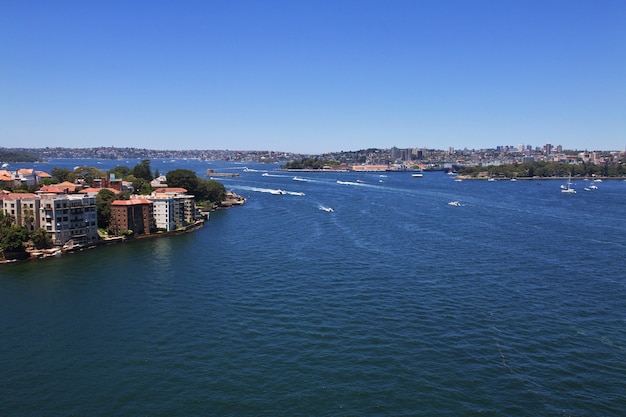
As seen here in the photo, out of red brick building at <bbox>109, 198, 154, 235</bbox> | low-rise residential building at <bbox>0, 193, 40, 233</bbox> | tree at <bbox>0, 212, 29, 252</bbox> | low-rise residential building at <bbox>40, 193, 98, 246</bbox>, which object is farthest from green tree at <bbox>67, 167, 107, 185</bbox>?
tree at <bbox>0, 212, 29, 252</bbox>

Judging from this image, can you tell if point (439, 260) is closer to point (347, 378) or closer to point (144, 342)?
point (347, 378)

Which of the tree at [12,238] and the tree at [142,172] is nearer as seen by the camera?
the tree at [12,238]

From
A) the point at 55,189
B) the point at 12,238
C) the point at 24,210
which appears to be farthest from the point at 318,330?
the point at 55,189

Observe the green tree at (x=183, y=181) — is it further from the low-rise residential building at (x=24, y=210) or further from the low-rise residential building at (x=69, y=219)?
the low-rise residential building at (x=24, y=210)

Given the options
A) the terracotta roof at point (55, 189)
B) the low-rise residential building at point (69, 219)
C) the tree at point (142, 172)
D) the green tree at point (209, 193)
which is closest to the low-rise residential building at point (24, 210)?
the low-rise residential building at point (69, 219)

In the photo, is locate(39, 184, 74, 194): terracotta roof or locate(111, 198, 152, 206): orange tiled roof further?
locate(39, 184, 74, 194): terracotta roof

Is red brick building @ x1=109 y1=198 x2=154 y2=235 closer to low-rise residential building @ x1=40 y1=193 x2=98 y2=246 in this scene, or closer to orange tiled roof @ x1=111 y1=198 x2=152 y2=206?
orange tiled roof @ x1=111 y1=198 x2=152 y2=206
